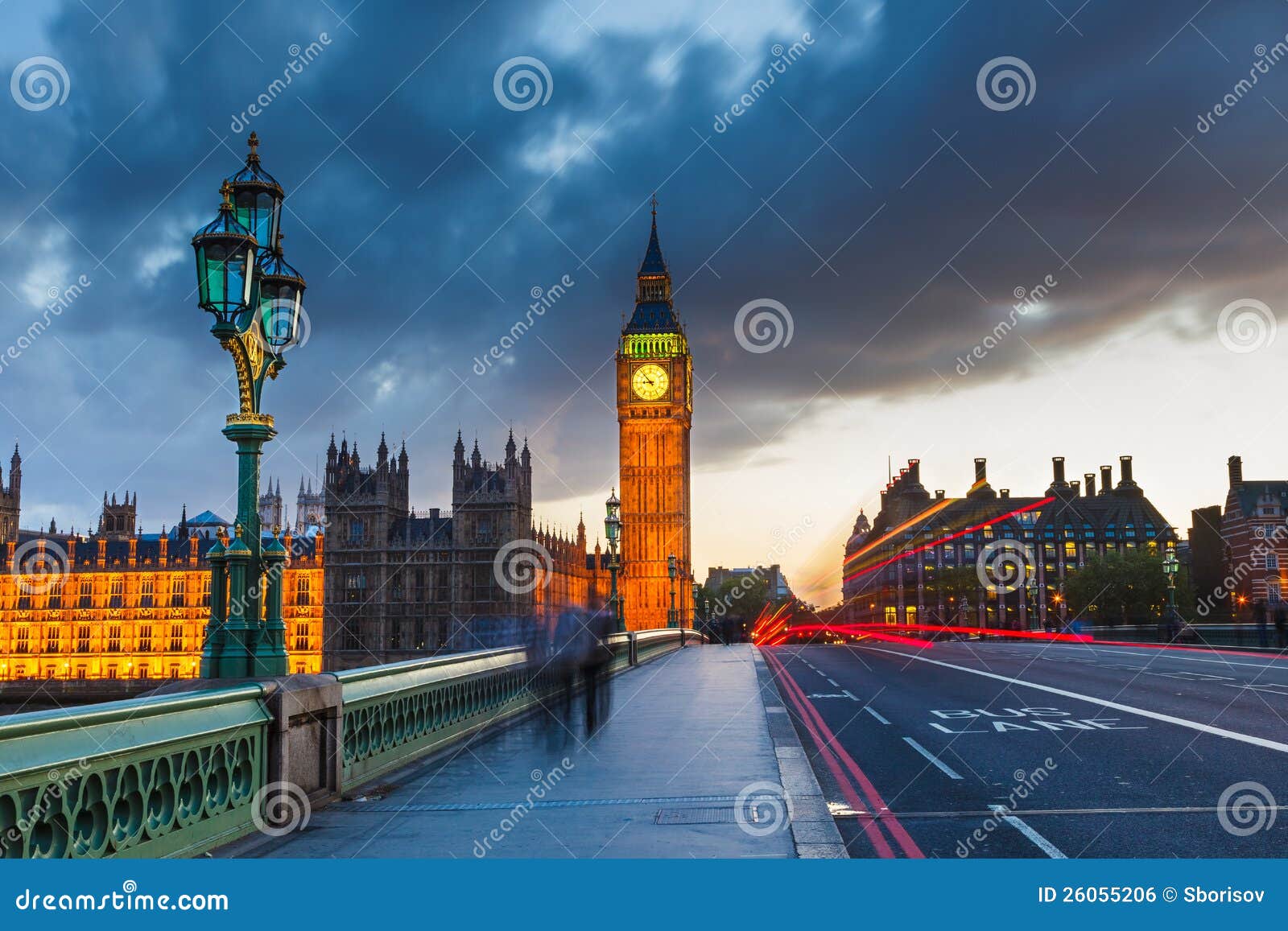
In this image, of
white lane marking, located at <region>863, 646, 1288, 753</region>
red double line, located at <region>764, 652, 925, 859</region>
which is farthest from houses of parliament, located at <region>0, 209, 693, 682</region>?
red double line, located at <region>764, 652, 925, 859</region>

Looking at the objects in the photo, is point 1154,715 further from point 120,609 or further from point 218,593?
point 120,609

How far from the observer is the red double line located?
8359mm

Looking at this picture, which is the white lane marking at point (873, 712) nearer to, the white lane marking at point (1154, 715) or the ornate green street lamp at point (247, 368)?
the white lane marking at point (1154, 715)

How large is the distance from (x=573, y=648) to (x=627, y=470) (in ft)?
431

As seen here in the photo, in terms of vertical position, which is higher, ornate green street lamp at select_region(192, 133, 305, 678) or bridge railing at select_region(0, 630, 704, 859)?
ornate green street lamp at select_region(192, 133, 305, 678)

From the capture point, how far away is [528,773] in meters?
12.1

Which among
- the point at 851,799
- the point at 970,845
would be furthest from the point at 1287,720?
the point at 970,845

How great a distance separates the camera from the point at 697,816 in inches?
367

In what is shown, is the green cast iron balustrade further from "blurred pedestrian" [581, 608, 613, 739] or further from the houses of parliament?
the houses of parliament

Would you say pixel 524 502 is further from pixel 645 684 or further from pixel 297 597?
pixel 645 684

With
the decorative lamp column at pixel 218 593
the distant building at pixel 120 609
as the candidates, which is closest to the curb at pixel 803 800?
the decorative lamp column at pixel 218 593

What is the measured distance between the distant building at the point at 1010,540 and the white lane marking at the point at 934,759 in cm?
12552

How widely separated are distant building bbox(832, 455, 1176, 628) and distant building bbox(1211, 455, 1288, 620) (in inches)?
769

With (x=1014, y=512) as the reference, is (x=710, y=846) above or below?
below
